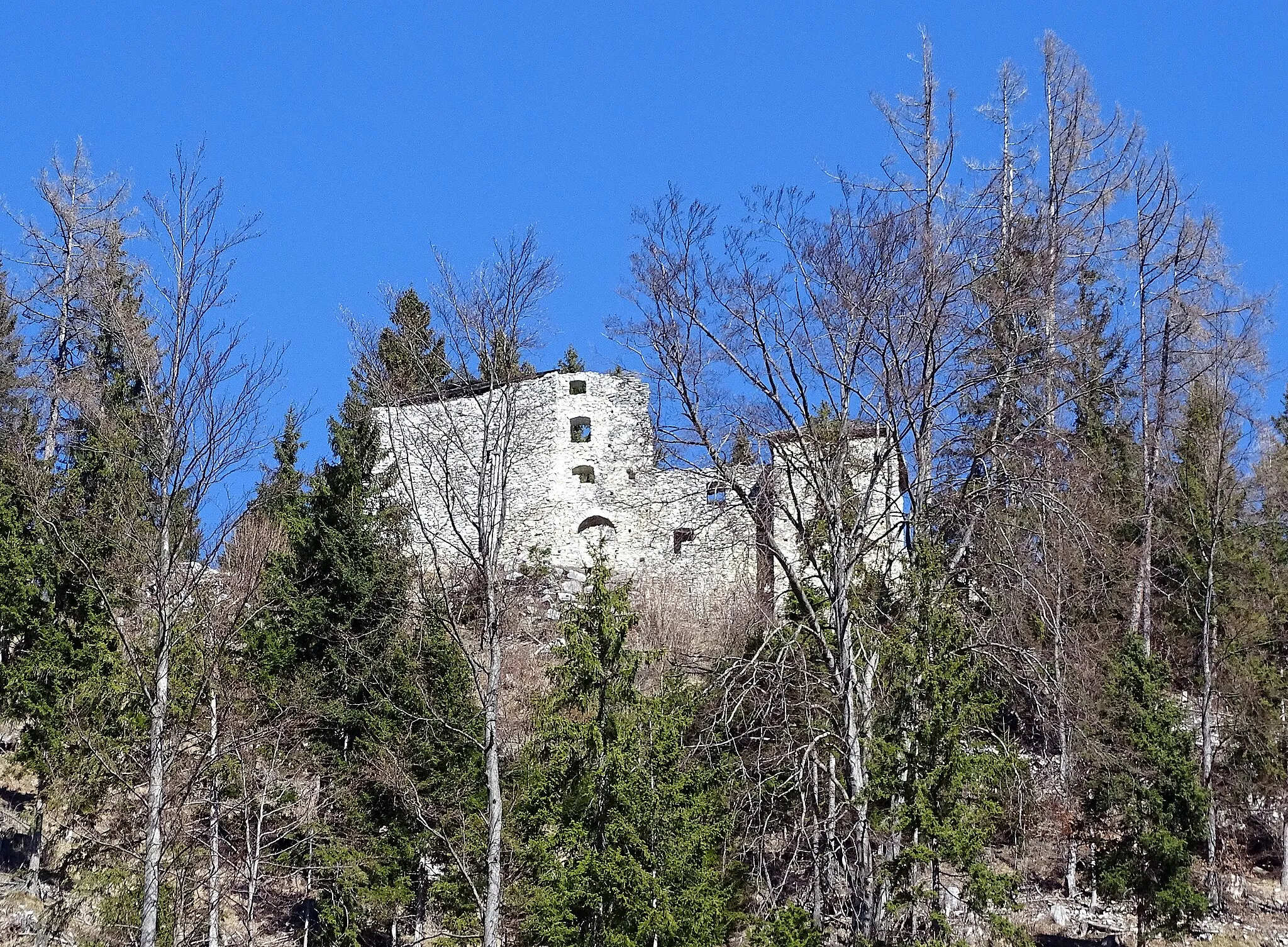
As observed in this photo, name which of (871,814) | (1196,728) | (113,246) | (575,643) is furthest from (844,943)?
(113,246)

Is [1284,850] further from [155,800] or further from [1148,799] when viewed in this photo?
[155,800]

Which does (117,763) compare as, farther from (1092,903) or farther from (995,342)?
(1092,903)

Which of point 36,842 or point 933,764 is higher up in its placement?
point 933,764

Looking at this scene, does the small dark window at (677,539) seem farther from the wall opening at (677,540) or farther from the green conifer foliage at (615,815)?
the green conifer foliage at (615,815)

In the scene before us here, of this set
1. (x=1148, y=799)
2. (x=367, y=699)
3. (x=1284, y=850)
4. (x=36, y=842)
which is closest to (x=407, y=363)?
(x=367, y=699)

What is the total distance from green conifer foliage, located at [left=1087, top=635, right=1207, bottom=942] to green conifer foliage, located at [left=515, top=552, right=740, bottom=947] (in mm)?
5885

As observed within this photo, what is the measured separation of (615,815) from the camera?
54.7ft

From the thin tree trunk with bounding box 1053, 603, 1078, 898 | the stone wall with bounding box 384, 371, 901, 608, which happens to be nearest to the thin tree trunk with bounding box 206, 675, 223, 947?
the thin tree trunk with bounding box 1053, 603, 1078, 898

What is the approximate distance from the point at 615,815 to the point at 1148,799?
829 cm

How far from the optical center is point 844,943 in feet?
47.1

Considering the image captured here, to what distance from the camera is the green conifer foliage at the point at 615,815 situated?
16359 millimetres

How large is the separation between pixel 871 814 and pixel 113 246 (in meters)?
18.9

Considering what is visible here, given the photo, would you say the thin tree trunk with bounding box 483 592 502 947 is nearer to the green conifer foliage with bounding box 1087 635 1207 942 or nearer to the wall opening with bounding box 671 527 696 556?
the green conifer foliage with bounding box 1087 635 1207 942

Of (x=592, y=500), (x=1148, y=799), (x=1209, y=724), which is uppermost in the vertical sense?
(x=592, y=500)
